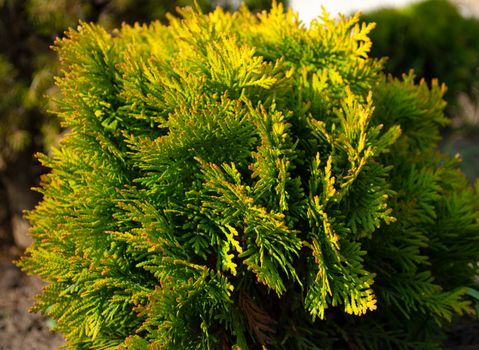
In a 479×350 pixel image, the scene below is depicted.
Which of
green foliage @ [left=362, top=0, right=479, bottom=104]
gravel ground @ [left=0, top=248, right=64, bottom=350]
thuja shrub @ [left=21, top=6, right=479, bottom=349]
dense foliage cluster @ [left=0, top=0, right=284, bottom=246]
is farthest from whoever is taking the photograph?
green foliage @ [left=362, top=0, right=479, bottom=104]

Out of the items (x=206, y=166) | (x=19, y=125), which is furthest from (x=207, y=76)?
(x=19, y=125)

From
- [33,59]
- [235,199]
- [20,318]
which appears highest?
[33,59]

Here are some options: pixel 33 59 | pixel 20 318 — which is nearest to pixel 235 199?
pixel 20 318

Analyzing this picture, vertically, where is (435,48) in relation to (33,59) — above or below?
above

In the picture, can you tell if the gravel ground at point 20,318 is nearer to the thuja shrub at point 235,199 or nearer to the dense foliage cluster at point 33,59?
the dense foliage cluster at point 33,59

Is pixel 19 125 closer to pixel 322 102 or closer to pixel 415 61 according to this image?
pixel 322 102

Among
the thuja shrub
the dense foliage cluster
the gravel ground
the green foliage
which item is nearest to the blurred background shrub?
the green foliage

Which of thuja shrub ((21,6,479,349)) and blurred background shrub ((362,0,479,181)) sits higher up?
blurred background shrub ((362,0,479,181))

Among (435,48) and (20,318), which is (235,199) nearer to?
(20,318)

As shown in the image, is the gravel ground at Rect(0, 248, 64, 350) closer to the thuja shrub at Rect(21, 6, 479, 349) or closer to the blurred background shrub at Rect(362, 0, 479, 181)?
the thuja shrub at Rect(21, 6, 479, 349)
